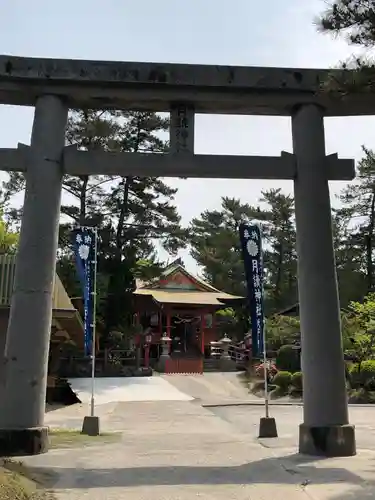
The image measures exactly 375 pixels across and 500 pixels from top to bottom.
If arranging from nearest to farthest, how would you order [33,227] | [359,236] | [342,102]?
[33,227], [342,102], [359,236]

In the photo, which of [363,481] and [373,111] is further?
[373,111]

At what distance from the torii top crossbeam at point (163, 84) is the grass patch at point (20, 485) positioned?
5.91 m

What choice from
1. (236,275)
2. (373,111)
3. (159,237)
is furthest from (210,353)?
(373,111)

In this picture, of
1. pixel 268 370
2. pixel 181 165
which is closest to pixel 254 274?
pixel 181 165

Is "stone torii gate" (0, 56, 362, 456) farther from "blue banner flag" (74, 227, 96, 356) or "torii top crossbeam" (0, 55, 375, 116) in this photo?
"blue banner flag" (74, 227, 96, 356)

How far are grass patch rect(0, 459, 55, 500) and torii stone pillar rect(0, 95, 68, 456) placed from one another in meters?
1.31

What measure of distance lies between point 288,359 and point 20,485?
2658cm

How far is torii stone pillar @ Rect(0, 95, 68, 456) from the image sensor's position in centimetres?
785

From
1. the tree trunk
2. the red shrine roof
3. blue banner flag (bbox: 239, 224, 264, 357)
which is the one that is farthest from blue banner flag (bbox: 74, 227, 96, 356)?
the red shrine roof

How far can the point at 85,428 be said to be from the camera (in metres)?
12.0

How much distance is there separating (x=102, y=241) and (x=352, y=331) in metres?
15.2

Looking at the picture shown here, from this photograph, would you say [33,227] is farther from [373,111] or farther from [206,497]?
[373,111]

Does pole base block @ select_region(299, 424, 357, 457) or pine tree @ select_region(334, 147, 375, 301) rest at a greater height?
pine tree @ select_region(334, 147, 375, 301)

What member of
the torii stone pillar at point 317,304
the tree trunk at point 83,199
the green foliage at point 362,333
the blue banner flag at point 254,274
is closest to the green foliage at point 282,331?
the green foliage at point 362,333
